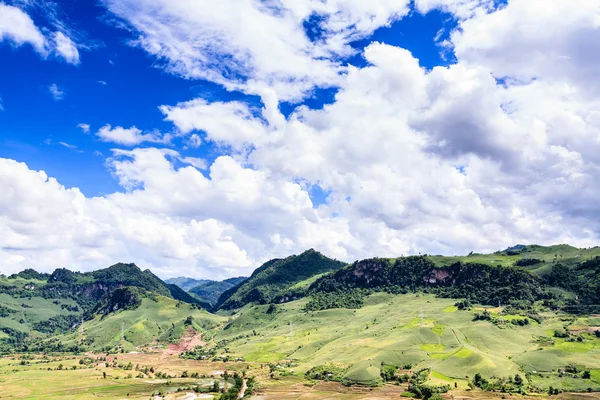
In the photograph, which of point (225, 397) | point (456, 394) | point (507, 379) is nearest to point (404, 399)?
point (456, 394)

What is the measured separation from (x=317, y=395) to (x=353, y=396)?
53.0 ft

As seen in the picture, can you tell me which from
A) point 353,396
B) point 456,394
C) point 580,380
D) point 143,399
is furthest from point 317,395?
point 580,380

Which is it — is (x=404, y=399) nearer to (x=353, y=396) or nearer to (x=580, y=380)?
(x=353, y=396)

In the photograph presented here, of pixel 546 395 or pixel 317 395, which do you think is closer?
pixel 546 395

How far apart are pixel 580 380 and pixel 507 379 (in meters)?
29.6

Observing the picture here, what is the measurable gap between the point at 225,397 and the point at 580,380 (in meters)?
155

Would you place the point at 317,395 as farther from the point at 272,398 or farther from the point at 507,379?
the point at 507,379

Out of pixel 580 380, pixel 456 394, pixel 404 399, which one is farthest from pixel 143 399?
pixel 580 380

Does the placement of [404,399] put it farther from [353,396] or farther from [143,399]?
[143,399]

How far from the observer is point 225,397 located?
19262 centimetres

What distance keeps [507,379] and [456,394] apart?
29878 millimetres

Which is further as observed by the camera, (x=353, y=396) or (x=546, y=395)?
(x=353, y=396)

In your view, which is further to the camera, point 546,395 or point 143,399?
point 143,399

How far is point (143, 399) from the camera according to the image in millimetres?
199125
